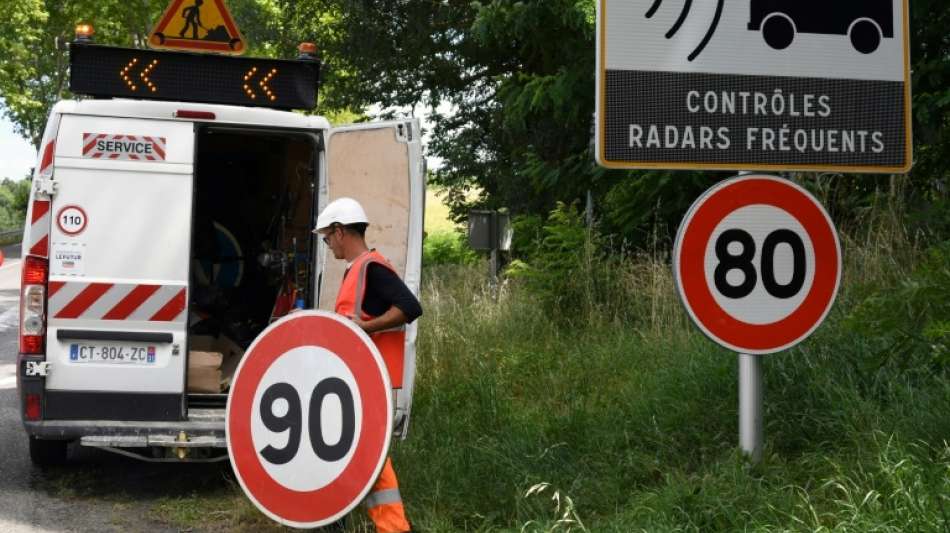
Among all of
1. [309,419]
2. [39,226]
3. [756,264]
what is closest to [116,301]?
[39,226]

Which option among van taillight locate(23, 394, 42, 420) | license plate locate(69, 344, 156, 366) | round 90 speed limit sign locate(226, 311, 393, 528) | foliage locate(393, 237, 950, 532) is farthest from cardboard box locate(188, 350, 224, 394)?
round 90 speed limit sign locate(226, 311, 393, 528)

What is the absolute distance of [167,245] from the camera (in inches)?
316

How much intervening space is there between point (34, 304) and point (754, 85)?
4666 millimetres

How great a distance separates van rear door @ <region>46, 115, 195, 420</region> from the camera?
7863 mm

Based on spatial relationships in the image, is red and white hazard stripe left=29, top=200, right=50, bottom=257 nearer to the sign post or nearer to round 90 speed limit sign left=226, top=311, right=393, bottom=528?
round 90 speed limit sign left=226, top=311, right=393, bottom=528

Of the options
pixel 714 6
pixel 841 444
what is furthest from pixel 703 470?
pixel 714 6

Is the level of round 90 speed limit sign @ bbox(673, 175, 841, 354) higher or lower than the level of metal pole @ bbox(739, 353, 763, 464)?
higher

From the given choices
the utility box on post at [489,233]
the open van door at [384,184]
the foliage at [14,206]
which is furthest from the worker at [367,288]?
the foliage at [14,206]

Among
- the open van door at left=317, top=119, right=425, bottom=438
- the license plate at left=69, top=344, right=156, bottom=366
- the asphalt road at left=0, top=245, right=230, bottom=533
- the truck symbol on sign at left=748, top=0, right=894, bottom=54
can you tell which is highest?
the truck symbol on sign at left=748, top=0, right=894, bottom=54

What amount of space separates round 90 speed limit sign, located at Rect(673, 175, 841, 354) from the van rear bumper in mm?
3790

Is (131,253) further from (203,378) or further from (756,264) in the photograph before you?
(756,264)

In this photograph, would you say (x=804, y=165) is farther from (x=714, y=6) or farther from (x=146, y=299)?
(x=146, y=299)

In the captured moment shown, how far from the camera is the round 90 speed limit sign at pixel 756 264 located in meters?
5.07

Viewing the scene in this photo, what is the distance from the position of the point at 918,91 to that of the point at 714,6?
415 centimetres
